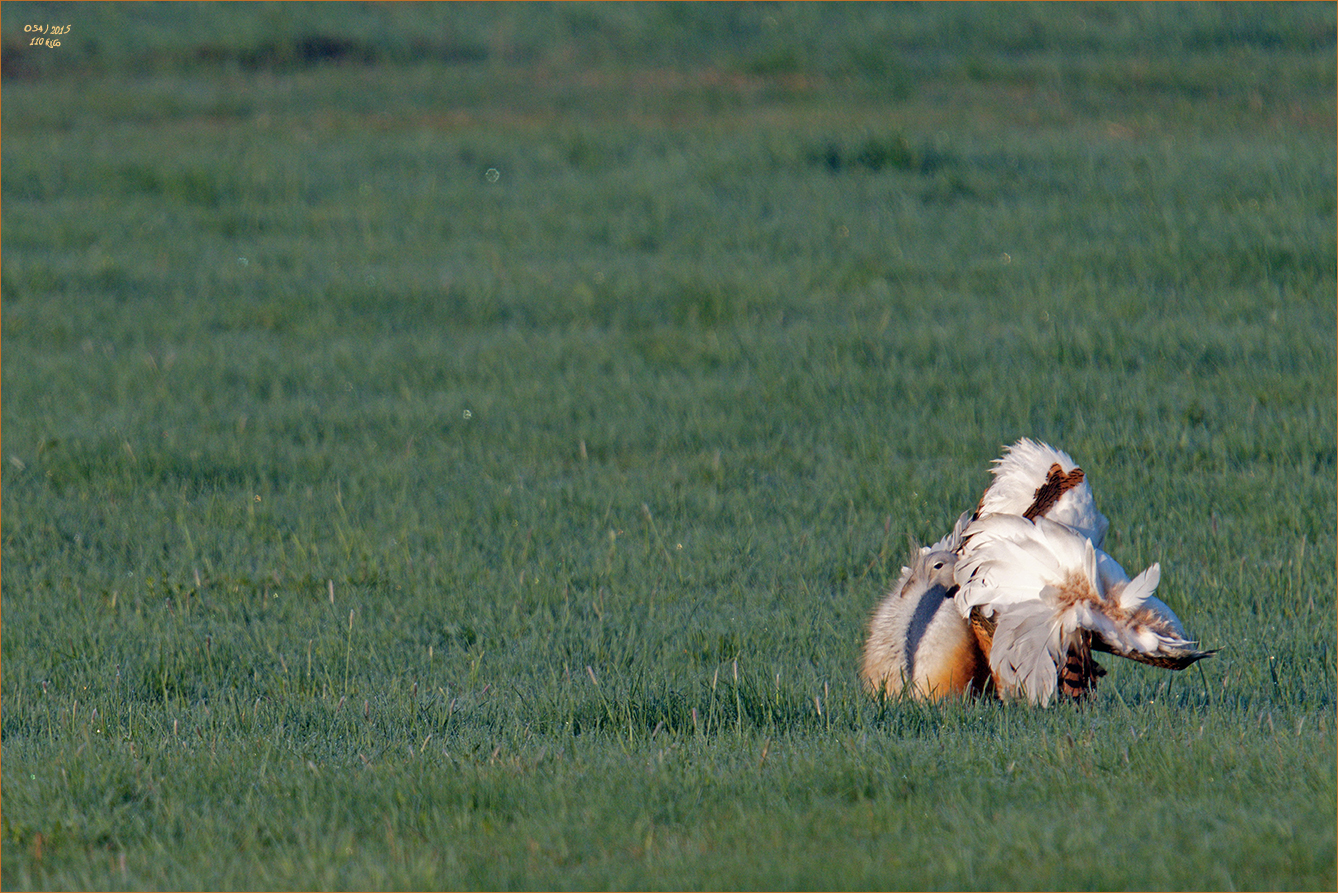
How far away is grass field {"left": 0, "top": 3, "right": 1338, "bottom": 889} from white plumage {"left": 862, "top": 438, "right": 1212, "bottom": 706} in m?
0.18

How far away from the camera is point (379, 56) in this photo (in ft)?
65.8

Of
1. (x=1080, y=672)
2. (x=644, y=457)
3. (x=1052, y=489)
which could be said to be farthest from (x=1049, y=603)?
(x=644, y=457)

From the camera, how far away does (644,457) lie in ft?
25.9

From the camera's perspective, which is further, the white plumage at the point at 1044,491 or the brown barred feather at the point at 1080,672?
the white plumage at the point at 1044,491

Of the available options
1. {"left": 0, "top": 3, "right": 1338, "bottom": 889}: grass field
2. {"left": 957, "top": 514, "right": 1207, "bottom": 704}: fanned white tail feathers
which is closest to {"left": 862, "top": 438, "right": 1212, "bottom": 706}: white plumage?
{"left": 957, "top": 514, "right": 1207, "bottom": 704}: fanned white tail feathers

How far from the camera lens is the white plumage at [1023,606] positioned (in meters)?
4.04

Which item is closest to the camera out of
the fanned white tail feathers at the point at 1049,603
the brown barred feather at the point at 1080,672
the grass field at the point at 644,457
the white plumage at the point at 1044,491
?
the grass field at the point at 644,457

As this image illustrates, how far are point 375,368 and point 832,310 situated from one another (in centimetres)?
341

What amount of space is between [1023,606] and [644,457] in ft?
13.0

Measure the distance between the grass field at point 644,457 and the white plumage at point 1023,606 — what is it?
0.18 metres

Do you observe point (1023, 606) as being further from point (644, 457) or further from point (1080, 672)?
point (644, 457)

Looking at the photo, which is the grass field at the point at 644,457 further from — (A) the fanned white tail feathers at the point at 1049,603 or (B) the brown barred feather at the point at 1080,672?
(A) the fanned white tail feathers at the point at 1049,603

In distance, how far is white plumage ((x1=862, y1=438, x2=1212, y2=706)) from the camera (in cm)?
404

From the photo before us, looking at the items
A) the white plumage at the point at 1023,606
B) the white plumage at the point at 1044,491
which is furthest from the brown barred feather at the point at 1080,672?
the white plumage at the point at 1044,491
